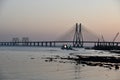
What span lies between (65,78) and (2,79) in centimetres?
355

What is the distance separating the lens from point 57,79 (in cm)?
1938

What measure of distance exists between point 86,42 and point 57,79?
75.4 metres

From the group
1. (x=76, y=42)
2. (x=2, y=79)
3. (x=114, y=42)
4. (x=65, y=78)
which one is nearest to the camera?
(x=2, y=79)

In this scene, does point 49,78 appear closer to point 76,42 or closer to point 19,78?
point 19,78

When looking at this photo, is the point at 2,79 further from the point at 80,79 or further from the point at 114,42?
the point at 114,42

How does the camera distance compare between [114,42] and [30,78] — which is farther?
[114,42]

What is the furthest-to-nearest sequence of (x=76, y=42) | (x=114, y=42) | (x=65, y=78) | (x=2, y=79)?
(x=114, y=42) < (x=76, y=42) < (x=65, y=78) < (x=2, y=79)

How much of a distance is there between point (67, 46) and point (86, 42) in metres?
8.31

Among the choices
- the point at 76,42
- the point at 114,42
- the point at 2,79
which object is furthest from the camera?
the point at 114,42

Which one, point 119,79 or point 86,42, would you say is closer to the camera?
point 119,79

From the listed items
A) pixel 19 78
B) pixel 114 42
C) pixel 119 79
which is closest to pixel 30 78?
pixel 19 78

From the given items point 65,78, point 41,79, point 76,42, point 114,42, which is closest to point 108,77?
point 65,78

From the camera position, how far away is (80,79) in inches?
763

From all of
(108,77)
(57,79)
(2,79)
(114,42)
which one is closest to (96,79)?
(108,77)
